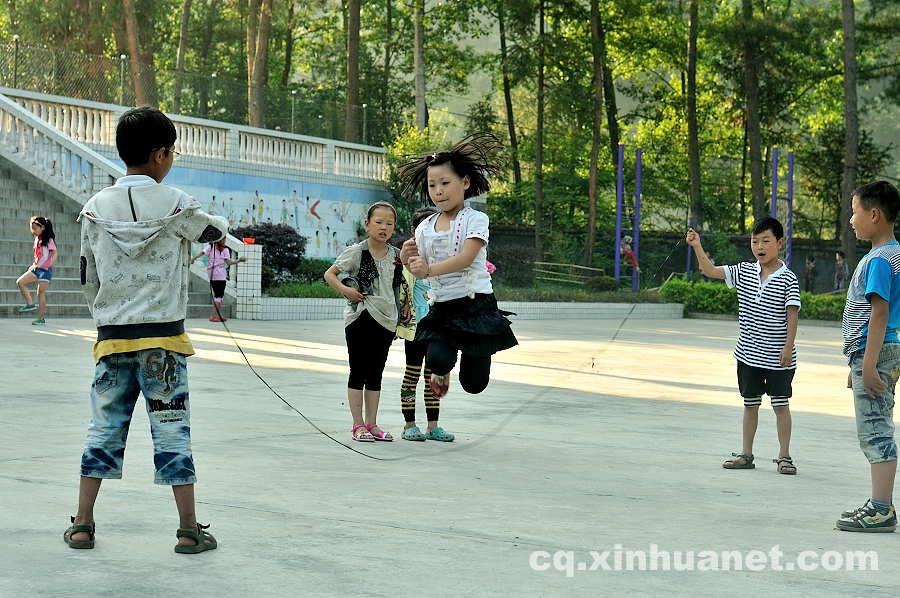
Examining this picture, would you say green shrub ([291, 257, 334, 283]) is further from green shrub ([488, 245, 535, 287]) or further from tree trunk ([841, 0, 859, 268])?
tree trunk ([841, 0, 859, 268])

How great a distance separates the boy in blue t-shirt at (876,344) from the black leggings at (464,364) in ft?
6.24

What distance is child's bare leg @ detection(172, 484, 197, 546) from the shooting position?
4.62m

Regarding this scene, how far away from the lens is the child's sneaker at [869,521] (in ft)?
17.9

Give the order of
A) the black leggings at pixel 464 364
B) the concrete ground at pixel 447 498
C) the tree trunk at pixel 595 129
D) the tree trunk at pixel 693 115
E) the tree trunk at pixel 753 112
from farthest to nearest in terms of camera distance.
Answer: the tree trunk at pixel 693 115, the tree trunk at pixel 753 112, the tree trunk at pixel 595 129, the black leggings at pixel 464 364, the concrete ground at pixel 447 498

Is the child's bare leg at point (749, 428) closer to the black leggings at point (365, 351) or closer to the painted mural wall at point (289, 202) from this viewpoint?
the black leggings at point (365, 351)

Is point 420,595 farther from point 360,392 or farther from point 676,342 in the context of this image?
point 676,342

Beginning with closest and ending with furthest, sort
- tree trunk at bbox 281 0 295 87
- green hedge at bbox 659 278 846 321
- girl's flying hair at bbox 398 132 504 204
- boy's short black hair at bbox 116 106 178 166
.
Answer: boy's short black hair at bbox 116 106 178 166
girl's flying hair at bbox 398 132 504 204
green hedge at bbox 659 278 846 321
tree trunk at bbox 281 0 295 87

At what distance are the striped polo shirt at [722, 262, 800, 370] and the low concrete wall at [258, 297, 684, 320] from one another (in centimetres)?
1128

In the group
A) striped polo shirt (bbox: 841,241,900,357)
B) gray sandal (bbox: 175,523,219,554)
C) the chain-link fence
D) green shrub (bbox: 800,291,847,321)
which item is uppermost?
the chain-link fence

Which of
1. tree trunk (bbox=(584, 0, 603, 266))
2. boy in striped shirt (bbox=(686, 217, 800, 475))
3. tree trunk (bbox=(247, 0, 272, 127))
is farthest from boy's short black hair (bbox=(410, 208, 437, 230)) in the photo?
tree trunk (bbox=(584, 0, 603, 266))

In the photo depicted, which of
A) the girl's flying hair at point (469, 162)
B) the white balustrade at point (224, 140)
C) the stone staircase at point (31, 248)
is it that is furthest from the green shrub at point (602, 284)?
the girl's flying hair at point (469, 162)

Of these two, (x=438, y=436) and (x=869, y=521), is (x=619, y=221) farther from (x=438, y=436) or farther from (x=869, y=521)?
(x=869, y=521)

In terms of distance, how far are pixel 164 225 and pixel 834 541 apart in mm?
3115

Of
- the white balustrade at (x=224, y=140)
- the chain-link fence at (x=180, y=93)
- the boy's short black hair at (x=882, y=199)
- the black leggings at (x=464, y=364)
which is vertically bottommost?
the black leggings at (x=464, y=364)
